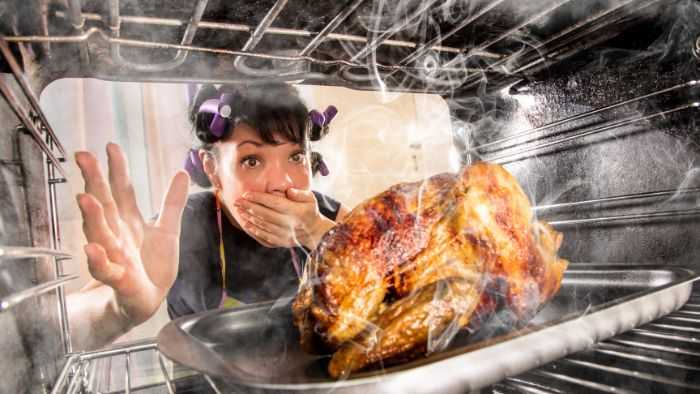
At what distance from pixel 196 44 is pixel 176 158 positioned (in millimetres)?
261

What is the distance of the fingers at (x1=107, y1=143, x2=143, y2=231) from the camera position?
92 centimetres

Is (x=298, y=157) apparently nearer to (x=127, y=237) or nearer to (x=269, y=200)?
(x=269, y=200)

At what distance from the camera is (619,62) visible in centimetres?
101

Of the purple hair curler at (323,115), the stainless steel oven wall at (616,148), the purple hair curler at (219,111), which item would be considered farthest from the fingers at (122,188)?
the stainless steel oven wall at (616,148)

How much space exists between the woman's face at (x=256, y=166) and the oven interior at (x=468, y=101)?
0.16 meters

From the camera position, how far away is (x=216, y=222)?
1072mm

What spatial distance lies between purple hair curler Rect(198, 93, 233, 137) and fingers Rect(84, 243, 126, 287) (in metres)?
0.36

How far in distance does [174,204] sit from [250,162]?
20 centimetres

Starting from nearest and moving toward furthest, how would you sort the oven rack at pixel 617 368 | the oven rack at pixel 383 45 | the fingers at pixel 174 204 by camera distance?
the oven rack at pixel 617 368 → the oven rack at pixel 383 45 → the fingers at pixel 174 204

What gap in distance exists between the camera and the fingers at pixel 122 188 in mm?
915

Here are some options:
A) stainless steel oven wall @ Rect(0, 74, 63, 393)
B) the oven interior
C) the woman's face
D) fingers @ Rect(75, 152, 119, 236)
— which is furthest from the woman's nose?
stainless steel oven wall @ Rect(0, 74, 63, 393)

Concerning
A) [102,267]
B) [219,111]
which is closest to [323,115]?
[219,111]

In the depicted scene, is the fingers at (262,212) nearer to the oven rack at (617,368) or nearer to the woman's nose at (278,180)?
the woman's nose at (278,180)

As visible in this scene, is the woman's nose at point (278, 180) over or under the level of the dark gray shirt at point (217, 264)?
over
